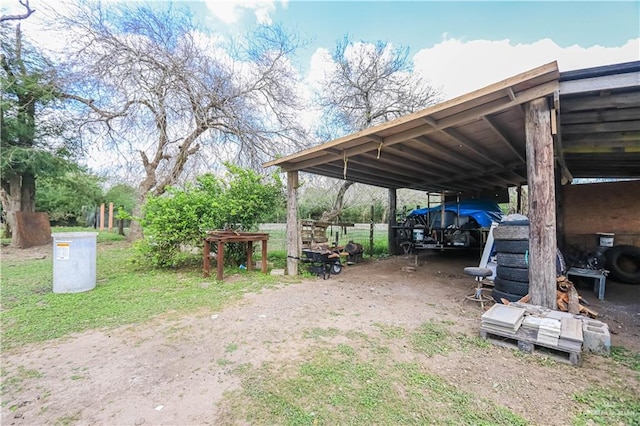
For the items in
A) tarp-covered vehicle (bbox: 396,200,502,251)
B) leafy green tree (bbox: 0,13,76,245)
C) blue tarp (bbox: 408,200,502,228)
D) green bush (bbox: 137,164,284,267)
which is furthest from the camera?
leafy green tree (bbox: 0,13,76,245)

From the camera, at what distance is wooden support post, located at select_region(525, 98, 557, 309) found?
3100 mm

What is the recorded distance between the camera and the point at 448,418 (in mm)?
1734

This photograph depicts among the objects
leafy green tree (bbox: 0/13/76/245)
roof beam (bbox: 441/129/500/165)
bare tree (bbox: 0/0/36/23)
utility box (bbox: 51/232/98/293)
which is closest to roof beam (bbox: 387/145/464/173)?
roof beam (bbox: 441/129/500/165)

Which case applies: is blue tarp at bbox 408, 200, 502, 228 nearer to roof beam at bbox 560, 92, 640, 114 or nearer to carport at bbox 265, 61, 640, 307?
carport at bbox 265, 61, 640, 307

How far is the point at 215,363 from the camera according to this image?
2402 mm

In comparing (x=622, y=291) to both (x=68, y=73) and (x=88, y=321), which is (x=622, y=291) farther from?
(x=68, y=73)

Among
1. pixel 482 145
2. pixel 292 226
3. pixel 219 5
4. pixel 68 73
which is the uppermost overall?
pixel 219 5

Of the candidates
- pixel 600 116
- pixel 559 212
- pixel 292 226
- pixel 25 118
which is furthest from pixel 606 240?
pixel 25 118

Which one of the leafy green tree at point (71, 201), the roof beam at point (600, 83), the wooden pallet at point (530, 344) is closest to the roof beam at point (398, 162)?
the roof beam at point (600, 83)

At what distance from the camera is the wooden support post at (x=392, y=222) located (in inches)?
369

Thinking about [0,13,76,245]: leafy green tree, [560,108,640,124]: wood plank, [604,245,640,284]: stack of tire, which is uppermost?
[0,13,76,245]: leafy green tree

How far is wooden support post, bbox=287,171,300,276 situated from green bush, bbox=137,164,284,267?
80 centimetres

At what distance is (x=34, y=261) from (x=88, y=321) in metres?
5.60

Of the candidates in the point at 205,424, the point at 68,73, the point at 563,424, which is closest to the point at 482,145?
the point at 563,424
